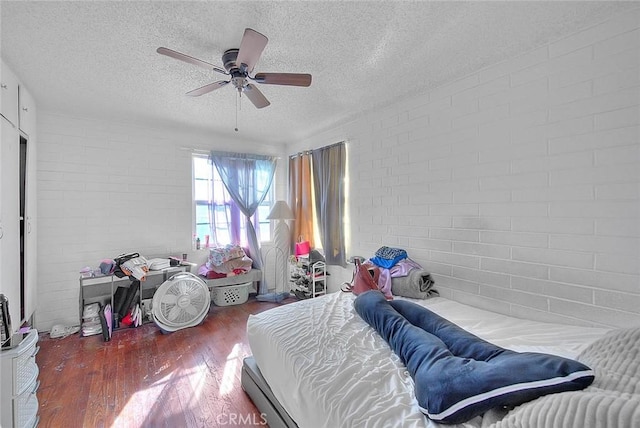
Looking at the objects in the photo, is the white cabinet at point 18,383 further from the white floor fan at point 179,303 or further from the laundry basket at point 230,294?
the laundry basket at point 230,294

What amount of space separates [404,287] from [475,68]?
187 cm

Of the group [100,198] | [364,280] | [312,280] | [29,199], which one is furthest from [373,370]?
[100,198]

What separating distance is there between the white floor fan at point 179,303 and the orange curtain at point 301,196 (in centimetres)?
161

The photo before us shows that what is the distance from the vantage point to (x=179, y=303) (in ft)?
9.53

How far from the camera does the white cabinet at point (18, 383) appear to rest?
1438 mm

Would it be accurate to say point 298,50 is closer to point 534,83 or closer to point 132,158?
point 534,83

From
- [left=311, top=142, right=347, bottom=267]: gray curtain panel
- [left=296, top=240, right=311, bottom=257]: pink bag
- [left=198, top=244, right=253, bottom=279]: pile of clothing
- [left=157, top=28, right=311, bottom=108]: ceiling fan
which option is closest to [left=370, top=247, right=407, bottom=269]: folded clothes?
[left=311, top=142, right=347, bottom=267]: gray curtain panel

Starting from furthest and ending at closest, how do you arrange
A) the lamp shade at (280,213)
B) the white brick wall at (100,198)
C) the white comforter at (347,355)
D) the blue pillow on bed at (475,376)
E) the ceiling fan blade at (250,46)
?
the lamp shade at (280,213), the white brick wall at (100,198), the ceiling fan blade at (250,46), the white comforter at (347,355), the blue pillow on bed at (475,376)

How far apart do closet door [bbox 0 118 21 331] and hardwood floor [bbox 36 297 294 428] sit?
24.3 inches

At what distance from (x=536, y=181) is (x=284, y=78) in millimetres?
1857

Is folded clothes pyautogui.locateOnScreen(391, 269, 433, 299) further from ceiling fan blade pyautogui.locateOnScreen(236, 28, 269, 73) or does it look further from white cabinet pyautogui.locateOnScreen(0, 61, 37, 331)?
white cabinet pyautogui.locateOnScreen(0, 61, 37, 331)

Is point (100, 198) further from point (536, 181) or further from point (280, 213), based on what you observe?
point (536, 181)

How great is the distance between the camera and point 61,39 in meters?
1.76

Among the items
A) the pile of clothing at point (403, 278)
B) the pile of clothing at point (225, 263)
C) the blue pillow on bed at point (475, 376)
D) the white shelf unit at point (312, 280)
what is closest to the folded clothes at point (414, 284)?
the pile of clothing at point (403, 278)
